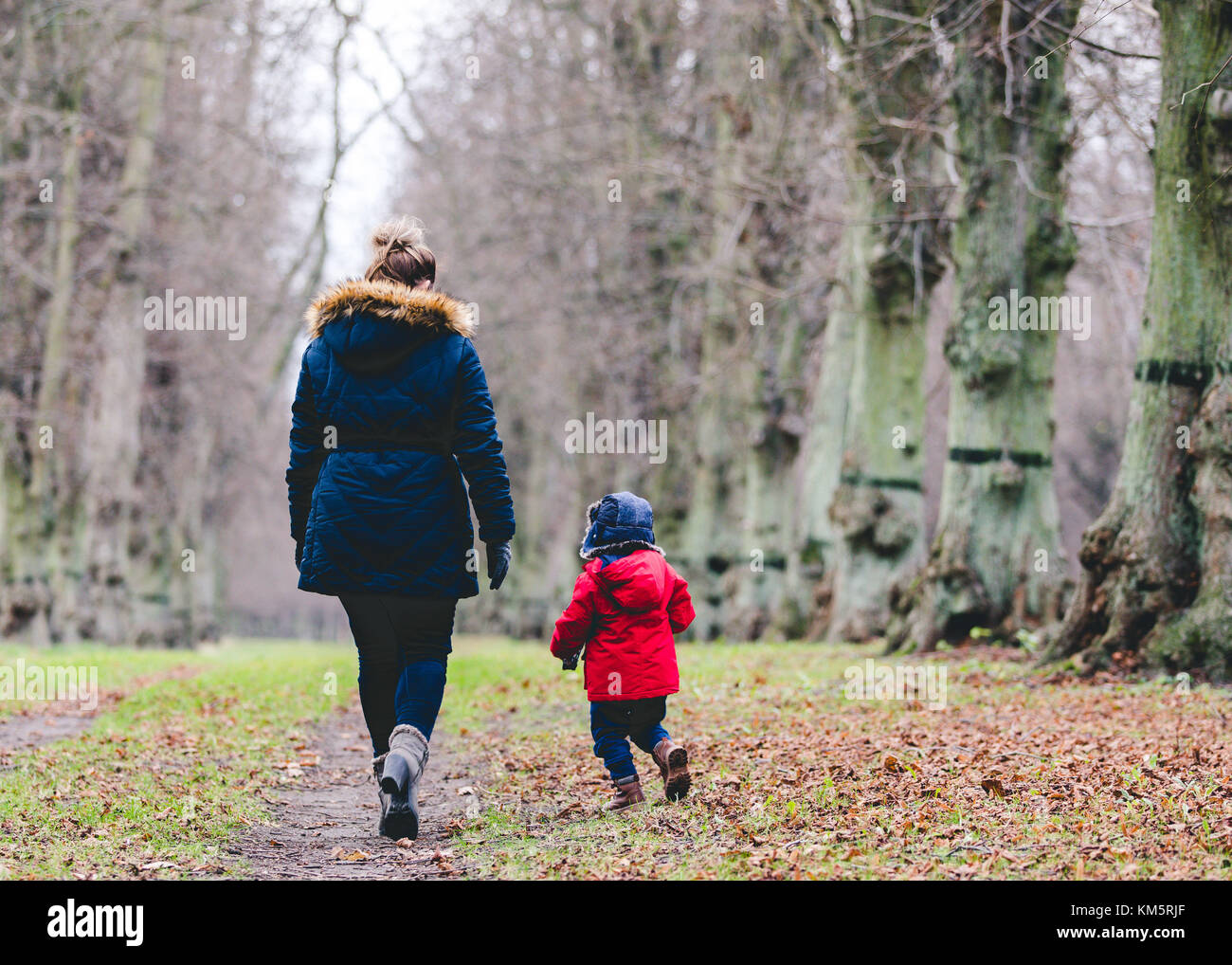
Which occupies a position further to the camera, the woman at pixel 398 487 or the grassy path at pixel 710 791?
the woman at pixel 398 487

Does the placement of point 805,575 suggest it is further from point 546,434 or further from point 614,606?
point 546,434

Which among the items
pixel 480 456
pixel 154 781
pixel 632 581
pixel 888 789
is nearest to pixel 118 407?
pixel 154 781

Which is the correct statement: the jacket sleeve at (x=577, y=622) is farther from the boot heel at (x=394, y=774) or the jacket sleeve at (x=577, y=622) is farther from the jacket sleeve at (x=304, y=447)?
the jacket sleeve at (x=304, y=447)

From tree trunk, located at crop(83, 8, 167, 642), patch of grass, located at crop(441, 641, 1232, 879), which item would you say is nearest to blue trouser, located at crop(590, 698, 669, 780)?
patch of grass, located at crop(441, 641, 1232, 879)

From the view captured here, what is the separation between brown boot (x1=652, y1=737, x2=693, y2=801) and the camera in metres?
5.63

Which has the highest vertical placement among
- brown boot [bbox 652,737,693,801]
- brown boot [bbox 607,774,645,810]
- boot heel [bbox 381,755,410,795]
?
boot heel [bbox 381,755,410,795]

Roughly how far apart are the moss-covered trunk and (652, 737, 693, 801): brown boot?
15.0 feet

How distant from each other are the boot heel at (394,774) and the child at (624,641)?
876mm

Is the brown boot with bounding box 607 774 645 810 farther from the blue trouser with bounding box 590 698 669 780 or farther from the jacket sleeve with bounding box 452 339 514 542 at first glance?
the jacket sleeve with bounding box 452 339 514 542

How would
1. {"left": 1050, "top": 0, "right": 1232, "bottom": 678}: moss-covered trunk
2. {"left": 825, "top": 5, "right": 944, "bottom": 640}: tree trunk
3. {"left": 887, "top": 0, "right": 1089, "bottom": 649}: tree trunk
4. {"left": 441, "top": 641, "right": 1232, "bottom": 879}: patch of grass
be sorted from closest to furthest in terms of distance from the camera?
{"left": 441, "top": 641, "right": 1232, "bottom": 879}: patch of grass < {"left": 1050, "top": 0, "right": 1232, "bottom": 678}: moss-covered trunk < {"left": 887, "top": 0, "right": 1089, "bottom": 649}: tree trunk < {"left": 825, "top": 5, "right": 944, "bottom": 640}: tree trunk

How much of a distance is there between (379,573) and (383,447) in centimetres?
49

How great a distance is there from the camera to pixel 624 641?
18.7 feet

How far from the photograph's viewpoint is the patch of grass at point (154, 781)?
4.90 m

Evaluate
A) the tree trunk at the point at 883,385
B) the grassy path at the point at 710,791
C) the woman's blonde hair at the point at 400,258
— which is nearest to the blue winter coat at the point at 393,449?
the woman's blonde hair at the point at 400,258
